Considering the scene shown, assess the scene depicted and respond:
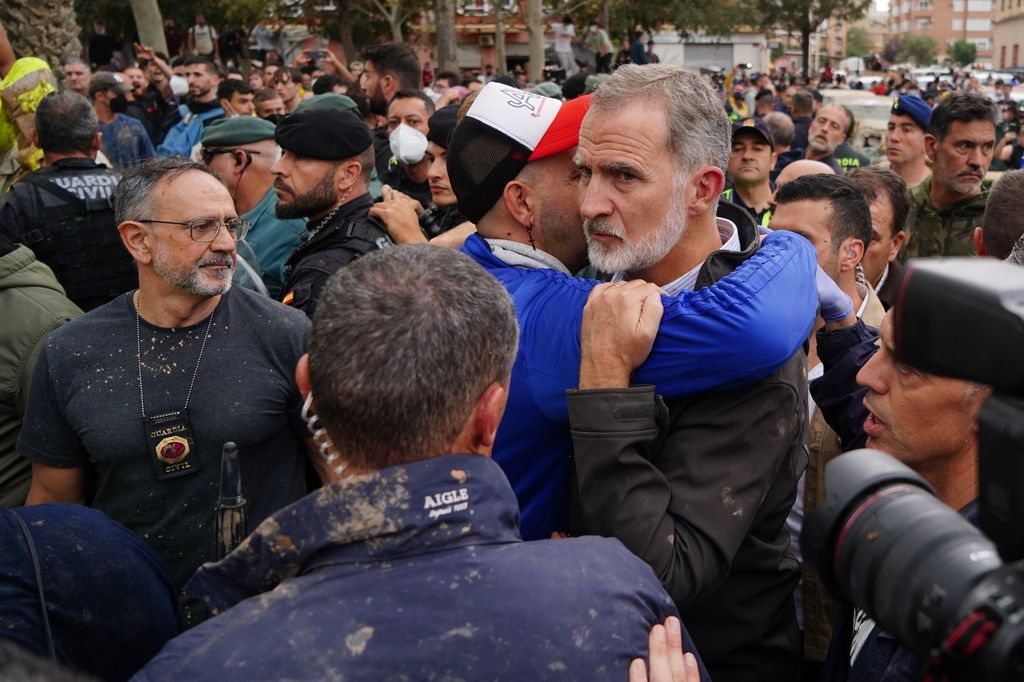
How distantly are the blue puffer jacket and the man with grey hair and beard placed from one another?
53mm

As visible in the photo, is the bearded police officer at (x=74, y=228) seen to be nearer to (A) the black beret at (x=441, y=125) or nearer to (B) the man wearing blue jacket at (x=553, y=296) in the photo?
(A) the black beret at (x=441, y=125)

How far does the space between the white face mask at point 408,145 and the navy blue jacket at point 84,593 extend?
4825 millimetres

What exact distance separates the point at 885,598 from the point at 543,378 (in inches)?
41.3

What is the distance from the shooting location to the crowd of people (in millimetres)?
1467

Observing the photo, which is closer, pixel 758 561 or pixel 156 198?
pixel 758 561

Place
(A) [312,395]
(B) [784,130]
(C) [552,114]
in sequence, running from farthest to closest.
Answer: (B) [784,130] → (C) [552,114] → (A) [312,395]

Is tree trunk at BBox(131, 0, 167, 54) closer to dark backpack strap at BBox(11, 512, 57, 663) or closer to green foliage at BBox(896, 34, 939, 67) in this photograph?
dark backpack strap at BBox(11, 512, 57, 663)

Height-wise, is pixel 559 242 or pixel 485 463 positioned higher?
pixel 559 242

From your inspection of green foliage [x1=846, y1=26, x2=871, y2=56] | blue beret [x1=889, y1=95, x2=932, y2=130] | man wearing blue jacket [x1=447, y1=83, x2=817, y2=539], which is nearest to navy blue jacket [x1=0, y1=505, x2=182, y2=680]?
man wearing blue jacket [x1=447, y1=83, x2=817, y2=539]

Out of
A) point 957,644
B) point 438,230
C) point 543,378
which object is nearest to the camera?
point 957,644

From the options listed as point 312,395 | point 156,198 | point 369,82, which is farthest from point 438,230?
point 369,82

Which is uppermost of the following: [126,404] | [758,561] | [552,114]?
[552,114]

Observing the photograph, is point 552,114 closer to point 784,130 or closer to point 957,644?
point 957,644

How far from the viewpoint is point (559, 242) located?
99.7 inches
